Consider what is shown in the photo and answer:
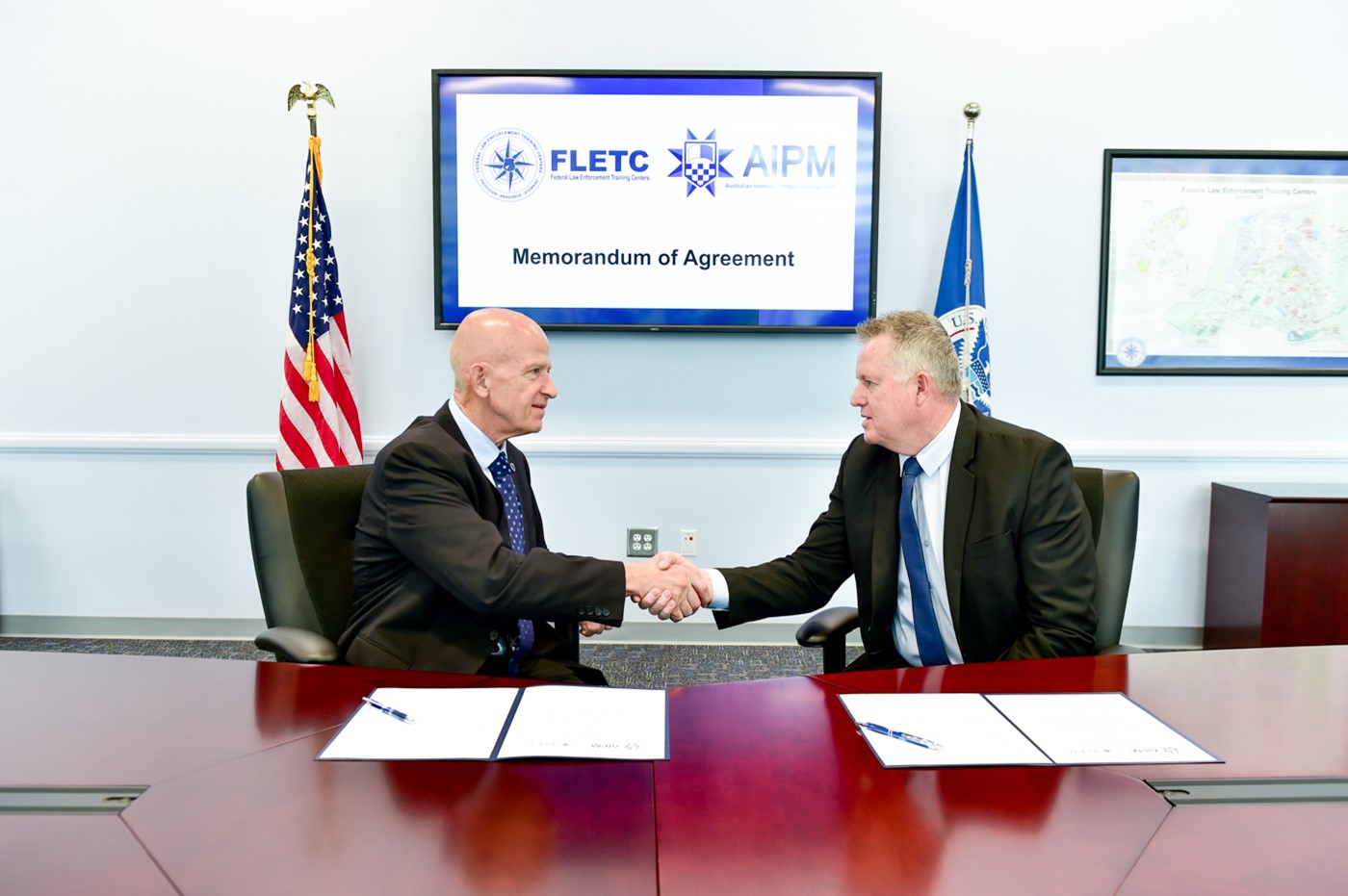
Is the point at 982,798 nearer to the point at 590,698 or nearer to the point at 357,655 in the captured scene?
the point at 590,698

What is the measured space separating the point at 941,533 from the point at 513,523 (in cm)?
98

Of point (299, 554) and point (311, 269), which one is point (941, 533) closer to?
point (299, 554)

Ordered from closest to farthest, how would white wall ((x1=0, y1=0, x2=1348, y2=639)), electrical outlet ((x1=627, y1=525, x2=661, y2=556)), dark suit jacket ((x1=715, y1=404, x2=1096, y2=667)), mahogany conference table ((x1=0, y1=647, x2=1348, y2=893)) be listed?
mahogany conference table ((x1=0, y1=647, x2=1348, y2=893)), dark suit jacket ((x1=715, y1=404, x2=1096, y2=667)), white wall ((x1=0, y1=0, x2=1348, y2=639)), electrical outlet ((x1=627, y1=525, x2=661, y2=556))

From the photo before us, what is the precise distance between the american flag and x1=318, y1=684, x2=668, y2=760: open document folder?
7.86 ft

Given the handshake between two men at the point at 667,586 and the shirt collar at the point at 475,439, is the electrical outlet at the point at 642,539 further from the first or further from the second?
the shirt collar at the point at 475,439

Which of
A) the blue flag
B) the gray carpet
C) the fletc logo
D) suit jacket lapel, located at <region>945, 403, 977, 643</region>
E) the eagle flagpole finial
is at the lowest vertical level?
the gray carpet

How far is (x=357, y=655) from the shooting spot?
1730 millimetres

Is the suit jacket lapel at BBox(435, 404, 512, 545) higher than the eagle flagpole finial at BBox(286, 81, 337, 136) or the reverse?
the reverse

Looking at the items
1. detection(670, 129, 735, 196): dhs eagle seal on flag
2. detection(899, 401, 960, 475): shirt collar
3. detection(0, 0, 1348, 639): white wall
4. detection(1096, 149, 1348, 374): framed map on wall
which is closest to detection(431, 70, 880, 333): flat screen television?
detection(670, 129, 735, 196): dhs eagle seal on flag

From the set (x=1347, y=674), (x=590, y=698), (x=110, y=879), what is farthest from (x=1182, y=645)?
(x=110, y=879)

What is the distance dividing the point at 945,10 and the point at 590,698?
332 cm

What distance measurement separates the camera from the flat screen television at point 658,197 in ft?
11.4

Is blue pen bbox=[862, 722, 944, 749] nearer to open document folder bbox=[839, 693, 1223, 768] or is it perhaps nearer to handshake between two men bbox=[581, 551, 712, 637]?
open document folder bbox=[839, 693, 1223, 768]

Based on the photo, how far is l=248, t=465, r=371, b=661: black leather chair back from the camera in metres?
1.84
